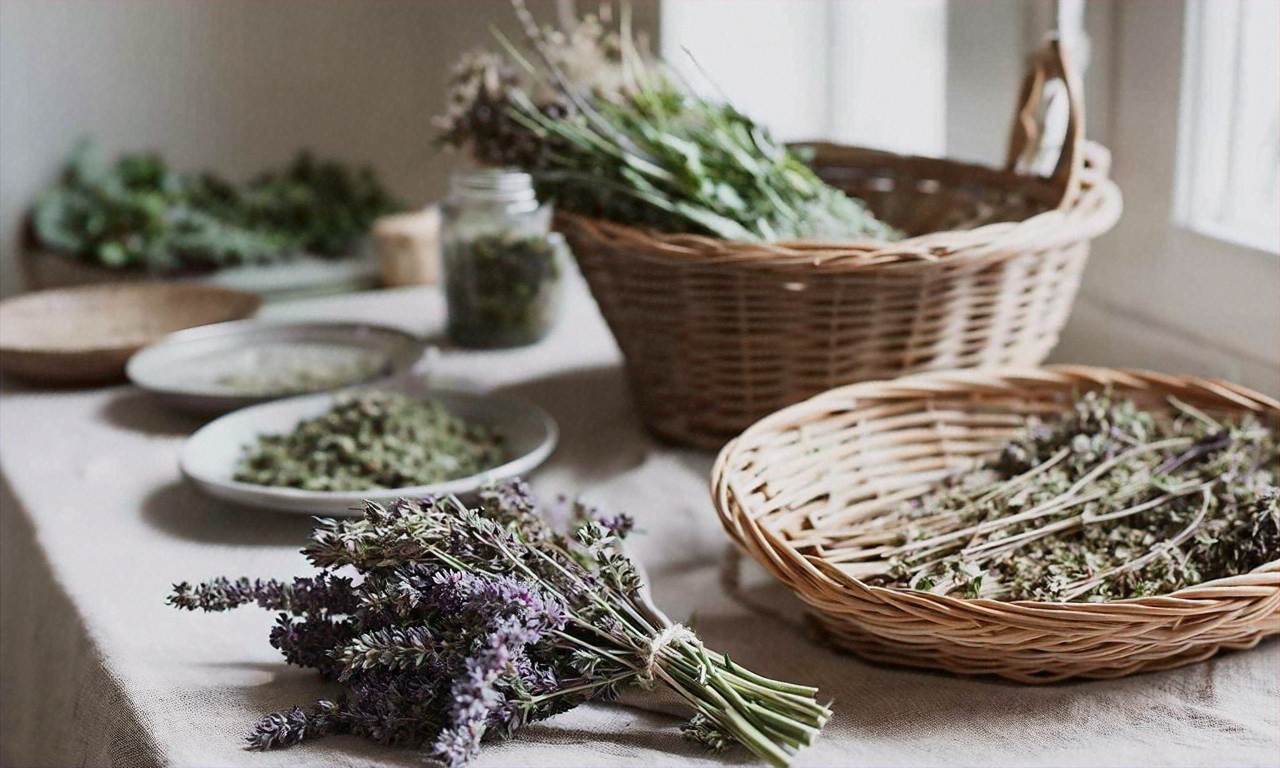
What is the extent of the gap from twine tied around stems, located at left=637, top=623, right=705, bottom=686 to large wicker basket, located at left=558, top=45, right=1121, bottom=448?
372mm

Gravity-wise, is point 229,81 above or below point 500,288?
above

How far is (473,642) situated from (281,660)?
207mm

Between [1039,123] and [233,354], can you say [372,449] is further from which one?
[1039,123]

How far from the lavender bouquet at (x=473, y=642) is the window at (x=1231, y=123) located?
2.36 feet

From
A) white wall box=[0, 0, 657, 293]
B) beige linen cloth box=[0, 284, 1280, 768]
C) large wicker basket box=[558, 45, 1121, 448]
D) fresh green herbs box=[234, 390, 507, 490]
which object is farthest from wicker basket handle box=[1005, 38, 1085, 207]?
white wall box=[0, 0, 657, 293]

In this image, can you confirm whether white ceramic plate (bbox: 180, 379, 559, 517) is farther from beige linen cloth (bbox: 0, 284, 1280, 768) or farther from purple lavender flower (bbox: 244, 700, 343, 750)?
purple lavender flower (bbox: 244, 700, 343, 750)

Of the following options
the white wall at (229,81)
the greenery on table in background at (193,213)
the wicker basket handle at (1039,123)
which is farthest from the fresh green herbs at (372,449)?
the white wall at (229,81)

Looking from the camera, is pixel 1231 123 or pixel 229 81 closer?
pixel 1231 123

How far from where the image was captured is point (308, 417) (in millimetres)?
1136

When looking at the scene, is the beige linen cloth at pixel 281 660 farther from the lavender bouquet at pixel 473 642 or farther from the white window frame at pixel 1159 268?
the white window frame at pixel 1159 268

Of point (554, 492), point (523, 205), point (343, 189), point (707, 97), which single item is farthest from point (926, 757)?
point (343, 189)

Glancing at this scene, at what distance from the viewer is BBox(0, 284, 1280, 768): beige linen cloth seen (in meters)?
0.67

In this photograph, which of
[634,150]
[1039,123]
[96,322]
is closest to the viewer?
[634,150]

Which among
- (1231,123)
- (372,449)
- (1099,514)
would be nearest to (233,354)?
(372,449)
